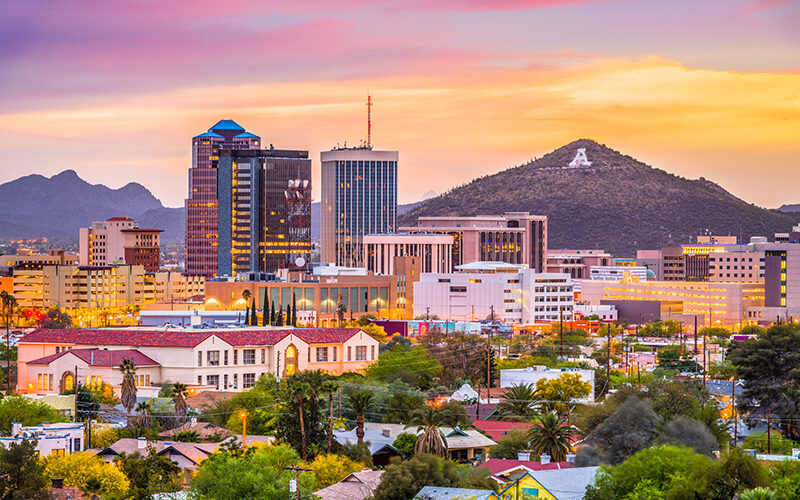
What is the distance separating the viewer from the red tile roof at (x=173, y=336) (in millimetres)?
118750

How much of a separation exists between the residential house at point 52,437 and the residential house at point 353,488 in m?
14.3

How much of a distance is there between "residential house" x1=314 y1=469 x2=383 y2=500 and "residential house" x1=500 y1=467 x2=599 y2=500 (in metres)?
6.58

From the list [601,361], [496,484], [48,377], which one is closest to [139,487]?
[496,484]

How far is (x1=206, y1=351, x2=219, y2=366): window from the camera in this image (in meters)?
118

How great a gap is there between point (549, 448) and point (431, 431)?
6.39m

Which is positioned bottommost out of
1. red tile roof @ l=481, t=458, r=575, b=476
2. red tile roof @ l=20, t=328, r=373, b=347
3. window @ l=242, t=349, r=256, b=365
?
red tile roof @ l=481, t=458, r=575, b=476

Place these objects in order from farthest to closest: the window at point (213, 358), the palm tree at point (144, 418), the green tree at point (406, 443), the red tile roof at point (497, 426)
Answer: the window at point (213, 358) < the red tile roof at point (497, 426) < the palm tree at point (144, 418) < the green tree at point (406, 443)

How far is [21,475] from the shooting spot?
206 ft

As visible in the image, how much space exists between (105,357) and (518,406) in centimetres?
3577

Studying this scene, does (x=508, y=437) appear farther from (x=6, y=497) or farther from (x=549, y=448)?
(x=6, y=497)

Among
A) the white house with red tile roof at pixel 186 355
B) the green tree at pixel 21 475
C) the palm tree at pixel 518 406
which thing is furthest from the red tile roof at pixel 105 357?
the green tree at pixel 21 475

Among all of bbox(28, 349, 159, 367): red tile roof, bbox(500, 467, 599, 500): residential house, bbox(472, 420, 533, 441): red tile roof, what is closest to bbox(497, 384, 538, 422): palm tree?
bbox(472, 420, 533, 441): red tile roof

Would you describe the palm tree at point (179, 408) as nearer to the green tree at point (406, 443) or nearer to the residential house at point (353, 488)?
the green tree at point (406, 443)

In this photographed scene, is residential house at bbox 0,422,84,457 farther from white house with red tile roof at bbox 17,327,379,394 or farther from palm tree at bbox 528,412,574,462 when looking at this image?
white house with red tile roof at bbox 17,327,379,394
